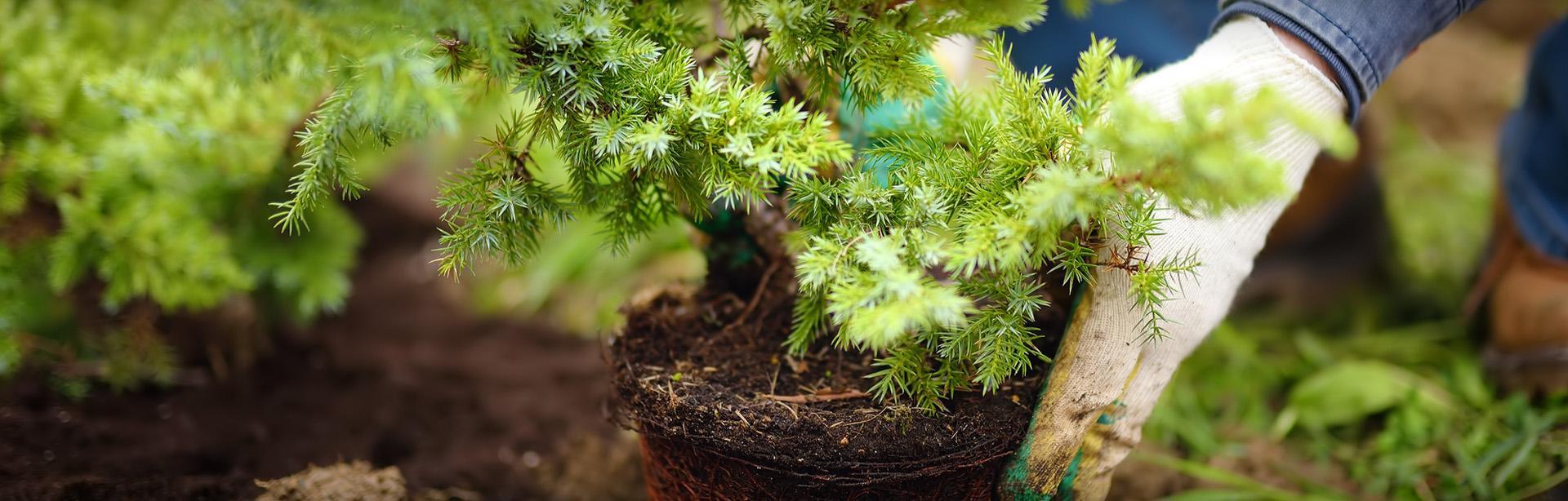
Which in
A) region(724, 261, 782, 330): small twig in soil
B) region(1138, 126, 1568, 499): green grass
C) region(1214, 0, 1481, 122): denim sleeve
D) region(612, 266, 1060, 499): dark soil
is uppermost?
region(1214, 0, 1481, 122): denim sleeve

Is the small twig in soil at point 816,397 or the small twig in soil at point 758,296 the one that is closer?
the small twig in soil at point 816,397

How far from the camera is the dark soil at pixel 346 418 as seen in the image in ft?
4.87

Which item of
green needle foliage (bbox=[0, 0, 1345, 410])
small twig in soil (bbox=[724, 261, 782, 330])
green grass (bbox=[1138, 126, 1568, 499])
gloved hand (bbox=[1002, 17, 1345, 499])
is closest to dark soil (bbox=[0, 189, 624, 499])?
small twig in soil (bbox=[724, 261, 782, 330])

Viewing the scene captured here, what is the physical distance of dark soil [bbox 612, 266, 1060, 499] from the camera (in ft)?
3.45

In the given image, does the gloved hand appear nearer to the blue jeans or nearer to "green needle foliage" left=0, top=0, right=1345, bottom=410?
"green needle foliage" left=0, top=0, right=1345, bottom=410

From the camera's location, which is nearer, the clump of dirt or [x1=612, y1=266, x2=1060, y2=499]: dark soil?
[x1=612, y1=266, x2=1060, y2=499]: dark soil

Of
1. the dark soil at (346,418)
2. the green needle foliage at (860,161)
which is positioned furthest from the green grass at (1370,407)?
the dark soil at (346,418)

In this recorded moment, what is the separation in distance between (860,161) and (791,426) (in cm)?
34

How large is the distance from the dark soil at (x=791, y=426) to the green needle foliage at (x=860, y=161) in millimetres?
58

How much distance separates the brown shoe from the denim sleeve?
1031mm

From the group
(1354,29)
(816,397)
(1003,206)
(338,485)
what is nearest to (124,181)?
(338,485)

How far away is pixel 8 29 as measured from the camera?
1665mm

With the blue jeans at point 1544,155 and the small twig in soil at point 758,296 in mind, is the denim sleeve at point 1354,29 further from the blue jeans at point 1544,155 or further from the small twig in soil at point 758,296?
the blue jeans at point 1544,155

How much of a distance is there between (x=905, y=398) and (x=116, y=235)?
1527 millimetres
